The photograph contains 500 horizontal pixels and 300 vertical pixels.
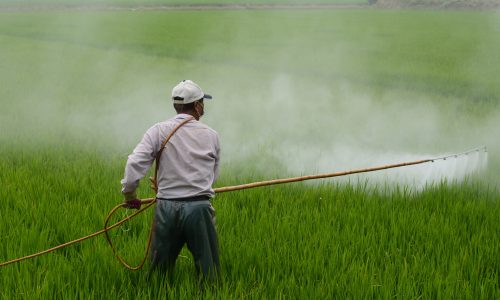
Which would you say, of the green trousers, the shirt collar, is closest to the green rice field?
the green trousers

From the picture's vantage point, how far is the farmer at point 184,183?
265 centimetres

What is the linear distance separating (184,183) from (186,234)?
231mm

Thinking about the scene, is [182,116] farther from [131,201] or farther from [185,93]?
[131,201]

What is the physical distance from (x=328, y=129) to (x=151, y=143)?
507cm

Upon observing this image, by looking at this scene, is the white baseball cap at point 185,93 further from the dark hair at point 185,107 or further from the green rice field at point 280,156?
the green rice field at point 280,156

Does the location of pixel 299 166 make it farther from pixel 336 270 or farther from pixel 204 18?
pixel 204 18

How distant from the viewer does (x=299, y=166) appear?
5.75 meters

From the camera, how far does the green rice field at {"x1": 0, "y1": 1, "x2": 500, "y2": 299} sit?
9.46 feet

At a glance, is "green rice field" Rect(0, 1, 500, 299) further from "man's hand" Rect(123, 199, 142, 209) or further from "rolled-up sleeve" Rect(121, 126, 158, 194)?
"rolled-up sleeve" Rect(121, 126, 158, 194)

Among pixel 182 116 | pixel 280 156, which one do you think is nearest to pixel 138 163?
pixel 182 116

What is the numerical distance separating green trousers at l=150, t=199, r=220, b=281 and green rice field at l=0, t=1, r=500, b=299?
0.35 feet

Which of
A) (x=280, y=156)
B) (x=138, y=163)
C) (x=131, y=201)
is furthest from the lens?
Result: (x=280, y=156)

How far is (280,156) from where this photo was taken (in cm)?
609

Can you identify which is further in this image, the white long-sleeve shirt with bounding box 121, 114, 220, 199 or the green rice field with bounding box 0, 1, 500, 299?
the green rice field with bounding box 0, 1, 500, 299
